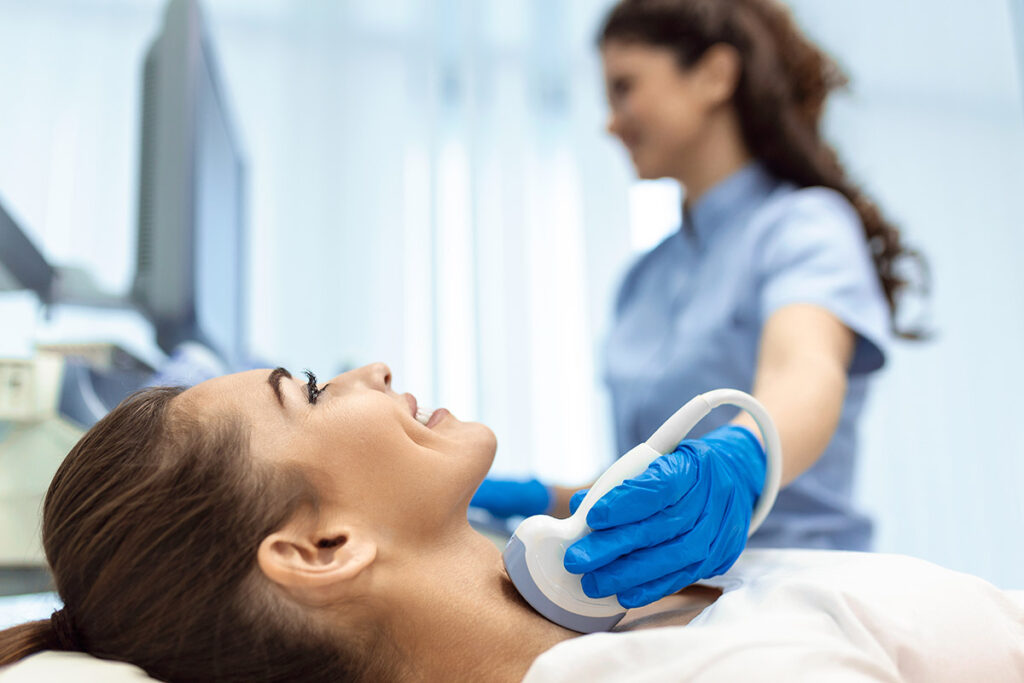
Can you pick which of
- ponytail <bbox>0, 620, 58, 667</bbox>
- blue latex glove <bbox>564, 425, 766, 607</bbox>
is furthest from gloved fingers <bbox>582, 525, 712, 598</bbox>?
ponytail <bbox>0, 620, 58, 667</bbox>

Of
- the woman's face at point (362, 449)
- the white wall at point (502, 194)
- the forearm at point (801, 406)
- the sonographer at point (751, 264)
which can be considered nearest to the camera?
the woman's face at point (362, 449)

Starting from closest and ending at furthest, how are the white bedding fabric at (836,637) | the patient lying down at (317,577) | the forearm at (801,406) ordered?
the white bedding fabric at (836,637)
the patient lying down at (317,577)
the forearm at (801,406)

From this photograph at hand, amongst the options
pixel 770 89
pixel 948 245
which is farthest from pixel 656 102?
pixel 948 245

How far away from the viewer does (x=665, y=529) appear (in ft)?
2.58

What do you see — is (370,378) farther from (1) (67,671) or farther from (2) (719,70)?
(2) (719,70)

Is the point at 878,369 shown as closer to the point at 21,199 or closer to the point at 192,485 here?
the point at 192,485

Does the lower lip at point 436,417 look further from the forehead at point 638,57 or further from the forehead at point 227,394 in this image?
the forehead at point 638,57

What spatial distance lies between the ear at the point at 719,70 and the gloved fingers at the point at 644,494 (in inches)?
38.9

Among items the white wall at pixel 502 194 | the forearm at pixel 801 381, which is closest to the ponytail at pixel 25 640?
the forearm at pixel 801 381

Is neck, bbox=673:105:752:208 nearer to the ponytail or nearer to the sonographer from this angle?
the sonographer

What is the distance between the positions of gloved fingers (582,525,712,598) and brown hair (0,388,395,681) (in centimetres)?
21

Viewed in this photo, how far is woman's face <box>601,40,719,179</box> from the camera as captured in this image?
155 cm

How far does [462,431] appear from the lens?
883 millimetres

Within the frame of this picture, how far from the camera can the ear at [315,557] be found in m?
0.69
